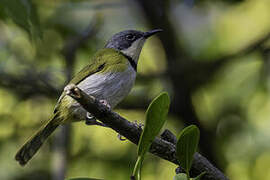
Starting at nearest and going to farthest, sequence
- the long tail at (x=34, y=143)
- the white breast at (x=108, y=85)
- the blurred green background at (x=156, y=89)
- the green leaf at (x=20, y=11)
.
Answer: the green leaf at (x=20, y=11) < the long tail at (x=34, y=143) < the white breast at (x=108, y=85) < the blurred green background at (x=156, y=89)

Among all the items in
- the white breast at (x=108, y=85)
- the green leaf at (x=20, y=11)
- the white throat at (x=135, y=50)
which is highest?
the green leaf at (x=20, y=11)

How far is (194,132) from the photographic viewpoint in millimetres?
1831

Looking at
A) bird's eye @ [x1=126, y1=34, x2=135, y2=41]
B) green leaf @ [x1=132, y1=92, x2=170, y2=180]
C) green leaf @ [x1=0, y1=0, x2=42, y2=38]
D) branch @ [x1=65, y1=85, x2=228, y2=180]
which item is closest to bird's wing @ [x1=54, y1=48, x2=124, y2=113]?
bird's eye @ [x1=126, y1=34, x2=135, y2=41]

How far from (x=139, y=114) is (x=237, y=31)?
61.5 inches

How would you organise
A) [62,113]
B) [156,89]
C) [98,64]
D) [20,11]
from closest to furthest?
[20,11] → [62,113] → [98,64] → [156,89]

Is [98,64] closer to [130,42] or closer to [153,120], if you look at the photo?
[130,42]

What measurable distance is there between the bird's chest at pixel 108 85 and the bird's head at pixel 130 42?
77 cm

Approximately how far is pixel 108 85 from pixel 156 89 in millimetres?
1743

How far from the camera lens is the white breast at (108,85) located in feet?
11.3

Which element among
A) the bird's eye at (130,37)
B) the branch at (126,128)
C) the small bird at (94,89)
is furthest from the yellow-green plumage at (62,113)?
the branch at (126,128)

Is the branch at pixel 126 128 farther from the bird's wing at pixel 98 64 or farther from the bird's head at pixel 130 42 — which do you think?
the bird's head at pixel 130 42

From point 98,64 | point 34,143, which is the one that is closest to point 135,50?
point 98,64

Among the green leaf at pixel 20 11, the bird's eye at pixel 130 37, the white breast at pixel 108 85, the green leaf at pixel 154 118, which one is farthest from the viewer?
the bird's eye at pixel 130 37

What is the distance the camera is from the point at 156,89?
5156mm
